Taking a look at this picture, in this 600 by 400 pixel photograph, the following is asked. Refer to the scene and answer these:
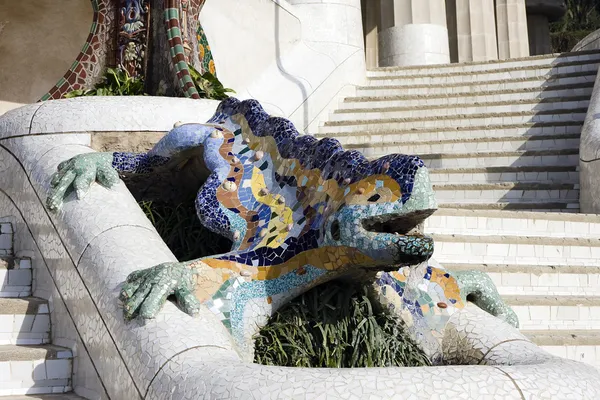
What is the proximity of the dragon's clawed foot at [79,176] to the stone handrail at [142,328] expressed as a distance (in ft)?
0.17

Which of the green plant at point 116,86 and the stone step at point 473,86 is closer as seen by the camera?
the green plant at point 116,86

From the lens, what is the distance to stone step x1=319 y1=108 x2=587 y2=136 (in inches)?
405

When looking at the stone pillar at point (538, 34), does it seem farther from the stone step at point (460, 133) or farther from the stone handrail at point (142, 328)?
the stone handrail at point (142, 328)

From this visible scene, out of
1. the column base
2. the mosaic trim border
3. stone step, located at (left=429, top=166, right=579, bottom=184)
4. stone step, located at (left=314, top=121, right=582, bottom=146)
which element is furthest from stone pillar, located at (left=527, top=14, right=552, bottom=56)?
the mosaic trim border

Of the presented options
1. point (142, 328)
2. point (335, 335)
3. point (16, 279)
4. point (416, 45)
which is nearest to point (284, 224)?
point (335, 335)

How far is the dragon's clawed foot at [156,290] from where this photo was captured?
352 centimetres

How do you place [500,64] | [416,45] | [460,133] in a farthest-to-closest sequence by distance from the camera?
1. [416,45]
2. [500,64]
3. [460,133]

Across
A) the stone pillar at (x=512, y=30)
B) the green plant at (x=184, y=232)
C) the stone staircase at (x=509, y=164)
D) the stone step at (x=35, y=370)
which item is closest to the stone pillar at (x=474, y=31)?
the stone pillar at (x=512, y=30)

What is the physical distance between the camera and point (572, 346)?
515 cm

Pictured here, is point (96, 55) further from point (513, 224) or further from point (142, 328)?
point (142, 328)

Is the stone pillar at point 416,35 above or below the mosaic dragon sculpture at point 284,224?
above

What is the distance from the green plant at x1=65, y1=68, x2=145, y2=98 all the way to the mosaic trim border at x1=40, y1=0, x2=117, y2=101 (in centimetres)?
8

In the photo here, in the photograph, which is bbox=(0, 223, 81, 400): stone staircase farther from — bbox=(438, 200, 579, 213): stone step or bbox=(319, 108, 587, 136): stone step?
bbox=(319, 108, 587, 136): stone step

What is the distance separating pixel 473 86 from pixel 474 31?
31.4 feet
